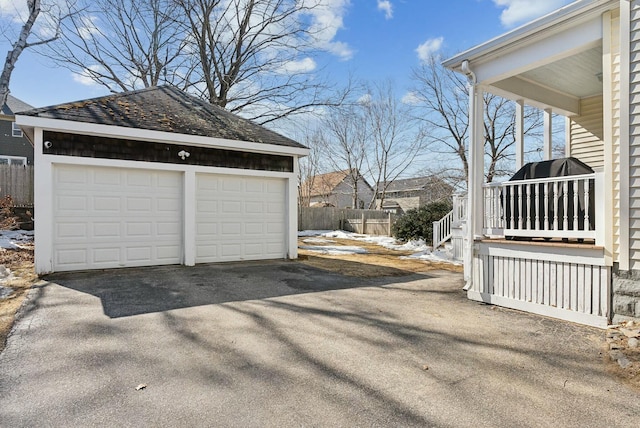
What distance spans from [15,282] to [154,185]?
2.97 meters

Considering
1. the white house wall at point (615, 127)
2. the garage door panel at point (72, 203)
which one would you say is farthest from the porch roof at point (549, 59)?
the garage door panel at point (72, 203)

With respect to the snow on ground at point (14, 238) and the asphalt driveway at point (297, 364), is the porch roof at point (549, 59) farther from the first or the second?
the snow on ground at point (14, 238)

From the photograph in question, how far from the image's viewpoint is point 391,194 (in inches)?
1355

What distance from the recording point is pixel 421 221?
14.0 metres

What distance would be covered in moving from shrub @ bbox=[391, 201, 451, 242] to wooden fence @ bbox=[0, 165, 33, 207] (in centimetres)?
1429

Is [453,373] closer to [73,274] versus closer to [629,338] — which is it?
[629,338]

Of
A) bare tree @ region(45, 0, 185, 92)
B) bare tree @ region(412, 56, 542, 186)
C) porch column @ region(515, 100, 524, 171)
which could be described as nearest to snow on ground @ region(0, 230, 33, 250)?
bare tree @ region(45, 0, 185, 92)

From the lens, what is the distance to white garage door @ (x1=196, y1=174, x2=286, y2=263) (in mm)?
8430

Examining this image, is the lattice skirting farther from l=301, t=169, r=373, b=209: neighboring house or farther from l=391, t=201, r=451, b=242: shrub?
l=301, t=169, r=373, b=209: neighboring house

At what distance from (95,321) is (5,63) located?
926cm

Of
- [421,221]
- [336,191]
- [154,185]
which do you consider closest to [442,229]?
[421,221]

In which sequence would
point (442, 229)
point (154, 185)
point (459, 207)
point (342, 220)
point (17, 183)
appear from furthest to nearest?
1. point (342, 220)
2. point (17, 183)
3. point (442, 229)
4. point (459, 207)
5. point (154, 185)

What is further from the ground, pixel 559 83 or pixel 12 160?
pixel 12 160

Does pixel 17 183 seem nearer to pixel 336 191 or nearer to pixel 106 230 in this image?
pixel 106 230
